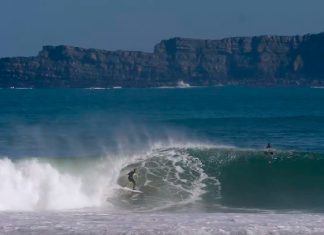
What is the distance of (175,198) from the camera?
25.5m

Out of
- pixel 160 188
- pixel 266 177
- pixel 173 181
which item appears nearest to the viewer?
pixel 160 188

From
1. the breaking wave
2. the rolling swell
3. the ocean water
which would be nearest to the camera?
the ocean water

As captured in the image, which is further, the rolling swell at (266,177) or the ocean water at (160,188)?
the rolling swell at (266,177)

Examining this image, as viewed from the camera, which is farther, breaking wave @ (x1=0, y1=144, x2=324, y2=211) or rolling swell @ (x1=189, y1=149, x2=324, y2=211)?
rolling swell @ (x1=189, y1=149, x2=324, y2=211)

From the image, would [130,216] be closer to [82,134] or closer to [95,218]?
[95,218]

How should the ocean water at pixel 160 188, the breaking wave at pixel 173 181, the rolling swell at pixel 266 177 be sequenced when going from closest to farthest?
the ocean water at pixel 160 188, the breaking wave at pixel 173 181, the rolling swell at pixel 266 177

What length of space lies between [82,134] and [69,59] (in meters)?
153

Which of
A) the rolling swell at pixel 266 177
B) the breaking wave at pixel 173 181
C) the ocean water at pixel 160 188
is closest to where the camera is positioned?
the ocean water at pixel 160 188

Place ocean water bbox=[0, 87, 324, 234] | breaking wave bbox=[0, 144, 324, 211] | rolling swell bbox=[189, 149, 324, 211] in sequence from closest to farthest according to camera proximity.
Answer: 1. ocean water bbox=[0, 87, 324, 234]
2. breaking wave bbox=[0, 144, 324, 211]
3. rolling swell bbox=[189, 149, 324, 211]

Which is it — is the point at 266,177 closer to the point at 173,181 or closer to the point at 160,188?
the point at 173,181

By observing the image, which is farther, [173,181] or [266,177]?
[266,177]

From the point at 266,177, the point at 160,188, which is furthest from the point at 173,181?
the point at 266,177

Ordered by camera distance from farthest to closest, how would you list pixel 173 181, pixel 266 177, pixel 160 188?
pixel 266 177 → pixel 173 181 → pixel 160 188

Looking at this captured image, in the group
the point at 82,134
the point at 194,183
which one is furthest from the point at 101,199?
the point at 82,134
